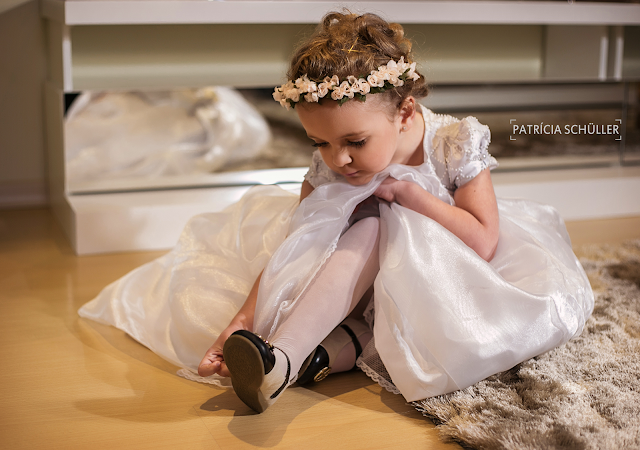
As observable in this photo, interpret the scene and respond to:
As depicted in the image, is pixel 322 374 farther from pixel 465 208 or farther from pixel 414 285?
pixel 465 208

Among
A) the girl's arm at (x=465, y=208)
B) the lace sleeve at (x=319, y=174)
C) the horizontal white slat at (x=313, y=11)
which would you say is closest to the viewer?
the girl's arm at (x=465, y=208)

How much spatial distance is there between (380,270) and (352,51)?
36cm

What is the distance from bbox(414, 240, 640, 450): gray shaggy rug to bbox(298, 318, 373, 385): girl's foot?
0.16 metres

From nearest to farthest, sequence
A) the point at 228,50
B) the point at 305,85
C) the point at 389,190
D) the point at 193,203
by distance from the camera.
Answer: the point at 305,85
the point at 389,190
the point at 193,203
the point at 228,50

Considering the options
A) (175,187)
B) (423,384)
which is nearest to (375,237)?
(423,384)

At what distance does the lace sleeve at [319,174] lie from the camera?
1221 mm

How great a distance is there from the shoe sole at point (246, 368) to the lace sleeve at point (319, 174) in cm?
43

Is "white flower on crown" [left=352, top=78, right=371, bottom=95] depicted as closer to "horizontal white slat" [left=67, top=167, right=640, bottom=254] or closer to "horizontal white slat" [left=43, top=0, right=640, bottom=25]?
"horizontal white slat" [left=43, top=0, right=640, bottom=25]

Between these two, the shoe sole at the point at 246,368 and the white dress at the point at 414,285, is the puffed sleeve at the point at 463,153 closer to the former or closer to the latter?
the white dress at the point at 414,285

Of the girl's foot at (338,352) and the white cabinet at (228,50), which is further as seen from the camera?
the white cabinet at (228,50)

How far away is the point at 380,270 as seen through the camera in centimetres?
106

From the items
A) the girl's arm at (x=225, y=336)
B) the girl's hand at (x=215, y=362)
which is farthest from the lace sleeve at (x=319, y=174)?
the girl's hand at (x=215, y=362)

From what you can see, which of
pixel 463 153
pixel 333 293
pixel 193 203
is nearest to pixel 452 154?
pixel 463 153

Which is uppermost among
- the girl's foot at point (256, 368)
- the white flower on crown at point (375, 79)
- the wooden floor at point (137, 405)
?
the white flower on crown at point (375, 79)
